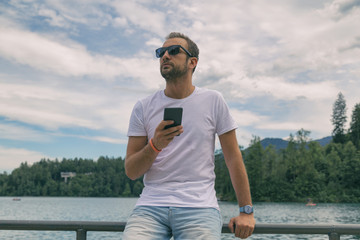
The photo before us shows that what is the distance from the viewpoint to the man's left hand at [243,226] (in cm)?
272

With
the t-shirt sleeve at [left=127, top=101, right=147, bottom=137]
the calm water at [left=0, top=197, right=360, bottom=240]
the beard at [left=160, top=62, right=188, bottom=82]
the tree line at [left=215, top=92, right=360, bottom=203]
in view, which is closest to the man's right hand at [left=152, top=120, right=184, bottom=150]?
the t-shirt sleeve at [left=127, top=101, right=147, bottom=137]

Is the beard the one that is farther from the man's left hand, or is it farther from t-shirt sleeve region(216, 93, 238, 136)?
the man's left hand

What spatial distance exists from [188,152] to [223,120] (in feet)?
1.20

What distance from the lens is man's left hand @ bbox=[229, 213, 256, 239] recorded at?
2717 mm

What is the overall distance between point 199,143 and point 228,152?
250 mm

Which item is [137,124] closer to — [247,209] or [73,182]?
[247,209]

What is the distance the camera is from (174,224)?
8.85ft

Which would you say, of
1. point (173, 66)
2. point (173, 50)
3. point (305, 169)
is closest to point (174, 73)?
point (173, 66)

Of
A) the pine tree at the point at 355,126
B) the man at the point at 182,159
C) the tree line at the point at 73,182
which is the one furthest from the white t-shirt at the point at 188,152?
the tree line at the point at 73,182

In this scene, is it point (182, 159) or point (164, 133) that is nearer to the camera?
point (164, 133)

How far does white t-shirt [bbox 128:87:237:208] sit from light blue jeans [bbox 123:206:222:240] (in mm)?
50

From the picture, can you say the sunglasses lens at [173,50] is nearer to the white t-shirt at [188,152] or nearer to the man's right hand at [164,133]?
the white t-shirt at [188,152]

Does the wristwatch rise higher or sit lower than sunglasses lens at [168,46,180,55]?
lower

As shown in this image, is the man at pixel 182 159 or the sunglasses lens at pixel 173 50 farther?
the sunglasses lens at pixel 173 50
